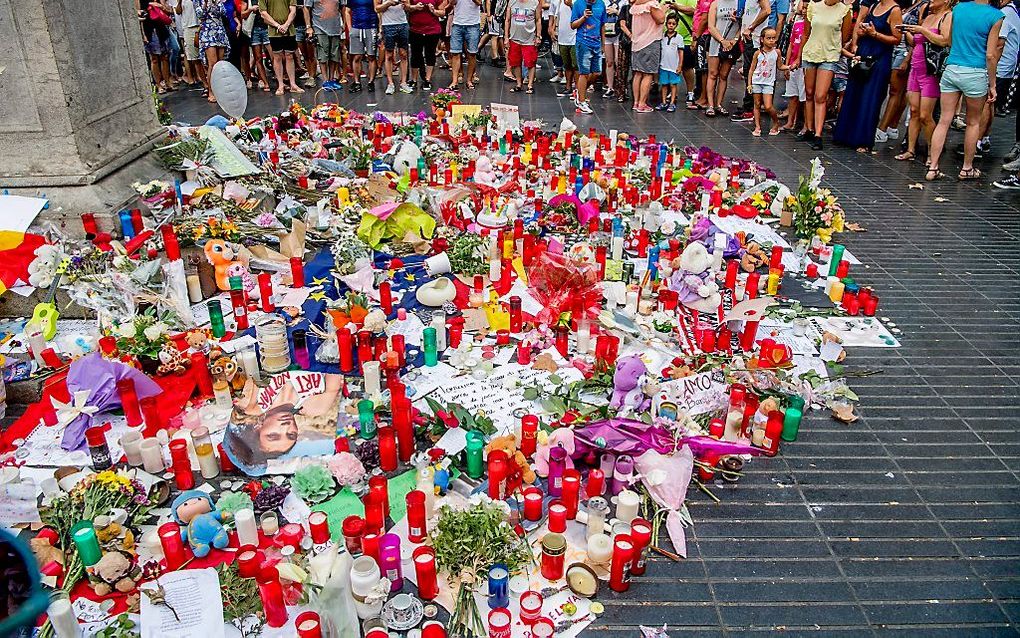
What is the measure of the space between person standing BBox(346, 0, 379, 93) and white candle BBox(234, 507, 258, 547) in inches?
387

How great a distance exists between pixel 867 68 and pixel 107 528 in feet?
29.3

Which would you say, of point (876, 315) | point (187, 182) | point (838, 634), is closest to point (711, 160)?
point (876, 315)

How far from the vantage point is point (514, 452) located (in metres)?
3.15

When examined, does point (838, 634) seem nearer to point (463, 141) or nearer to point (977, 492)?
point (977, 492)

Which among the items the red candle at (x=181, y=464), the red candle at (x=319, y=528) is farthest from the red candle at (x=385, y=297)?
the red candle at (x=319, y=528)

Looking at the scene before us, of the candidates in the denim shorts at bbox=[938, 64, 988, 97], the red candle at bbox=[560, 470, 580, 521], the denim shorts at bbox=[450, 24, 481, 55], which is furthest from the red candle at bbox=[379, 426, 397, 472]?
the denim shorts at bbox=[450, 24, 481, 55]

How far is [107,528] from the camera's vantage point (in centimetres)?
275

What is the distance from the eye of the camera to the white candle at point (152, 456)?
10.3 ft

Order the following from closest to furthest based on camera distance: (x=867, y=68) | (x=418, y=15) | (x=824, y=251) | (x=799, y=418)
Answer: (x=799, y=418) < (x=824, y=251) < (x=867, y=68) < (x=418, y=15)

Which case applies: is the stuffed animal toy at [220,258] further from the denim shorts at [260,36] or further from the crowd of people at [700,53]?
the denim shorts at [260,36]

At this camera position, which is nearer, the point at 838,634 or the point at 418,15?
the point at 838,634

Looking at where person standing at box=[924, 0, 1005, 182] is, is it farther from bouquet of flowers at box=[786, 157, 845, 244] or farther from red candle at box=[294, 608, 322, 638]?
red candle at box=[294, 608, 322, 638]

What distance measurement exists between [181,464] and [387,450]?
35.0 inches

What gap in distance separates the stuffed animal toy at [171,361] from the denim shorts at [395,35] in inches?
333
